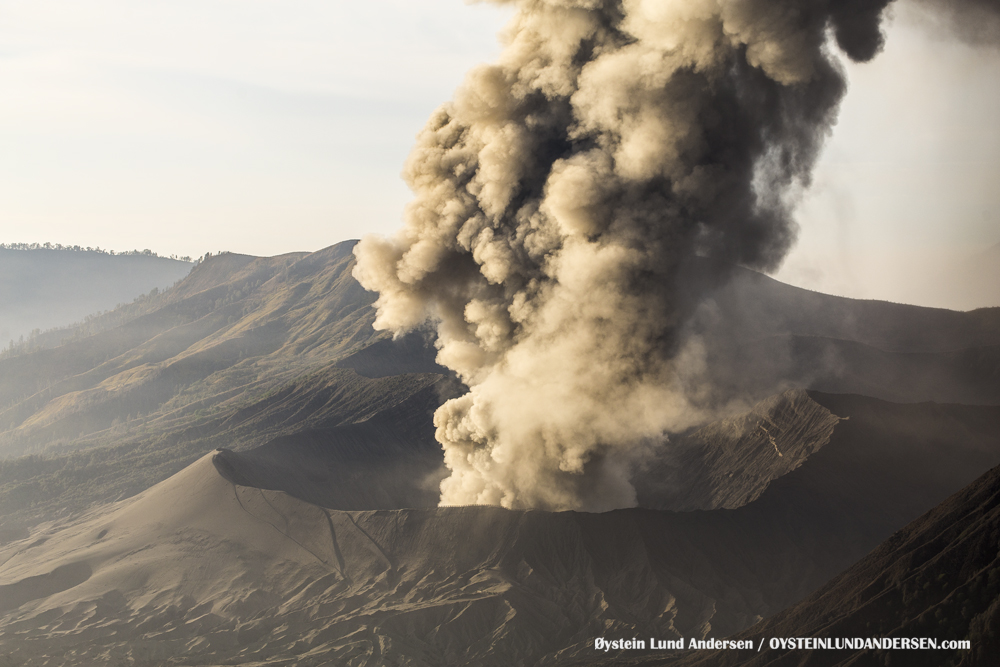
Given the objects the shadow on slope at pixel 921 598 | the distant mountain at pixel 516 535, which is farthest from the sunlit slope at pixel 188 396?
the shadow on slope at pixel 921 598

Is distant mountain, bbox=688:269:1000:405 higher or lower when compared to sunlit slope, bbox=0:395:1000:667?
higher

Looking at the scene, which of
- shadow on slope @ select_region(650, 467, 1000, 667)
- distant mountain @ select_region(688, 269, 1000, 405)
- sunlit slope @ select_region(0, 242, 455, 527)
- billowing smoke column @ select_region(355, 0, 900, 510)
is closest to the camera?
shadow on slope @ select_region(650, 467, 1000, 667)

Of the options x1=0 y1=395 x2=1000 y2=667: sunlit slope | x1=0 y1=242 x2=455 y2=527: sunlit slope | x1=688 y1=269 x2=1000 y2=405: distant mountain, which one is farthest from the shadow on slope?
x1=0 y1=242 x2=455 y2=527: sunlit slope

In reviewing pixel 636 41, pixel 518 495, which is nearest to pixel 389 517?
pixel 518 495

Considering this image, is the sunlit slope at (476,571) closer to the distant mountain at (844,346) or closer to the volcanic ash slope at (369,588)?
the volcanic ash slope at (369,588)

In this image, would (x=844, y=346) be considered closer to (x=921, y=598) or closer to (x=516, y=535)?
(x=516, y=535)

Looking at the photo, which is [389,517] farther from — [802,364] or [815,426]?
[802,364]

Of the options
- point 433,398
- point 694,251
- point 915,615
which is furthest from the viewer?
point 433,398

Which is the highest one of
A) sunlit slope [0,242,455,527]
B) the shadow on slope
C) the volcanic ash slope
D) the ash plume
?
sunlit slope [0,242,455,527]

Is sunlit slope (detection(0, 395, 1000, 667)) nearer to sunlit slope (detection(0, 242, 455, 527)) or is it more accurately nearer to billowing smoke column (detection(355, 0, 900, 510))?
billowing smoke column (detection(355, 0, 900, 510))
